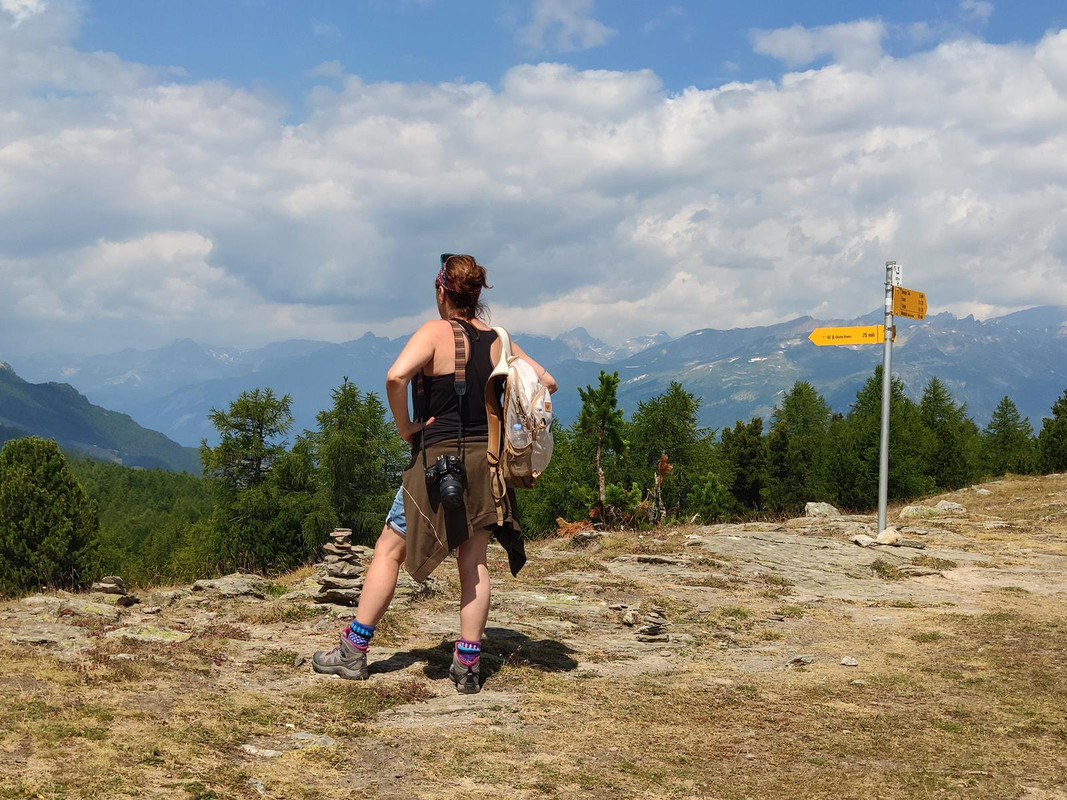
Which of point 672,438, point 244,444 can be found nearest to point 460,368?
point 244,444

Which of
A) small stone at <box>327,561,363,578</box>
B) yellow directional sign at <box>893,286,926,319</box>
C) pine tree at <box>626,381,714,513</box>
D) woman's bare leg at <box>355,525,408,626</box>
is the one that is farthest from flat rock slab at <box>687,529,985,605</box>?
pine tree at <box>626,381,714,513</box>

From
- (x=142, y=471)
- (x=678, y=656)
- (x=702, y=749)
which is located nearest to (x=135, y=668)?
(x=702, y=749)

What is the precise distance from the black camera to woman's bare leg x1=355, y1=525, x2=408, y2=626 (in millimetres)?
608

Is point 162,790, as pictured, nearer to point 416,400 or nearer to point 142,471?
point 416,400

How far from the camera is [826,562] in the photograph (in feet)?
44.0

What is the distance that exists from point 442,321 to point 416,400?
0.62 meters

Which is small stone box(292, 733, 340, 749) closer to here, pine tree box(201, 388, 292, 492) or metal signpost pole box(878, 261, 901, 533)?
metal signpost pole box(878, 261, 901, 533)

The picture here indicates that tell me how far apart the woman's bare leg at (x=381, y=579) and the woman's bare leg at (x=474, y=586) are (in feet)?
1.54

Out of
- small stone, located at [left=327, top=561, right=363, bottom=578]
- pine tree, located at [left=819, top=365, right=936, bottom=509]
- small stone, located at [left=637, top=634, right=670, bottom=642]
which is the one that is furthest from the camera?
pine tree, located at [left=819, top=365, right=936, bottom=509]

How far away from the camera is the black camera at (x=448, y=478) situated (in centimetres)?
570

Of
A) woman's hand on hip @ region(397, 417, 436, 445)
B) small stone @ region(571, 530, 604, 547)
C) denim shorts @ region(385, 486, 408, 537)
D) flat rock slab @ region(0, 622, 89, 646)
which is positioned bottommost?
flat rock slab @ region(0, 622, 89, 646)

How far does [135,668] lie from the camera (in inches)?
219

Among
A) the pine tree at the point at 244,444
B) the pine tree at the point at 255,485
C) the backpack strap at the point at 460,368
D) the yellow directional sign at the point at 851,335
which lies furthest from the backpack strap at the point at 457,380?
the pine tree at the point at 244,444

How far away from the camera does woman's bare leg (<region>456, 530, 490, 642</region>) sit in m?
6.07
